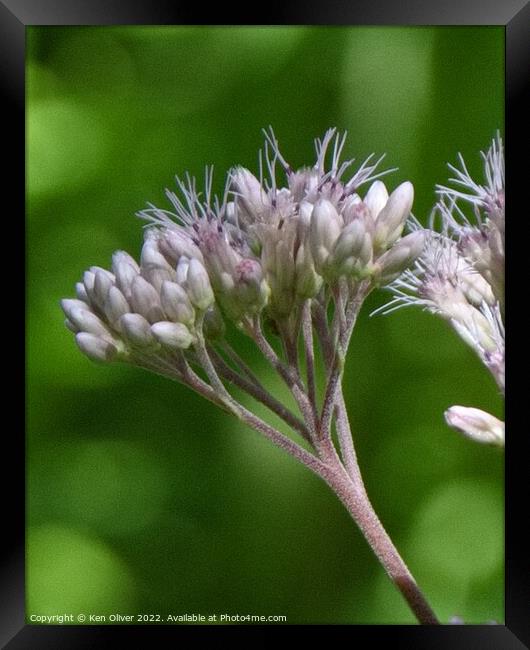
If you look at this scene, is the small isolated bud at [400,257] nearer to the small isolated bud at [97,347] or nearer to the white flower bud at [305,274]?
the white flower bud at [305,274]

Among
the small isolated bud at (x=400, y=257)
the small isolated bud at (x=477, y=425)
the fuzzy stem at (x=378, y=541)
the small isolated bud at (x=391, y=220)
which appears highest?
the small isolated bud at (x=391, y=220)

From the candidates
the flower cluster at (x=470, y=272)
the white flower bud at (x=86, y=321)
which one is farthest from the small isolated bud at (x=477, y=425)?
the white flower bud at (x=86, y=321)

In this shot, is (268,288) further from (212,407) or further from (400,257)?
(212,407)

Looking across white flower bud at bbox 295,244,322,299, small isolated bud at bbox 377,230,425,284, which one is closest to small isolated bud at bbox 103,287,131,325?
white flower bud at bbox 295,244,322,299

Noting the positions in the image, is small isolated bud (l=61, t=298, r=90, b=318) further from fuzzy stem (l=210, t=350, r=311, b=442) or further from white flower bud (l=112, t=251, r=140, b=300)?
fuzzy stem (l=210, t=350, r=311, b=442)

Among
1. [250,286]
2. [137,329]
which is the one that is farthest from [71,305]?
[250,286]
